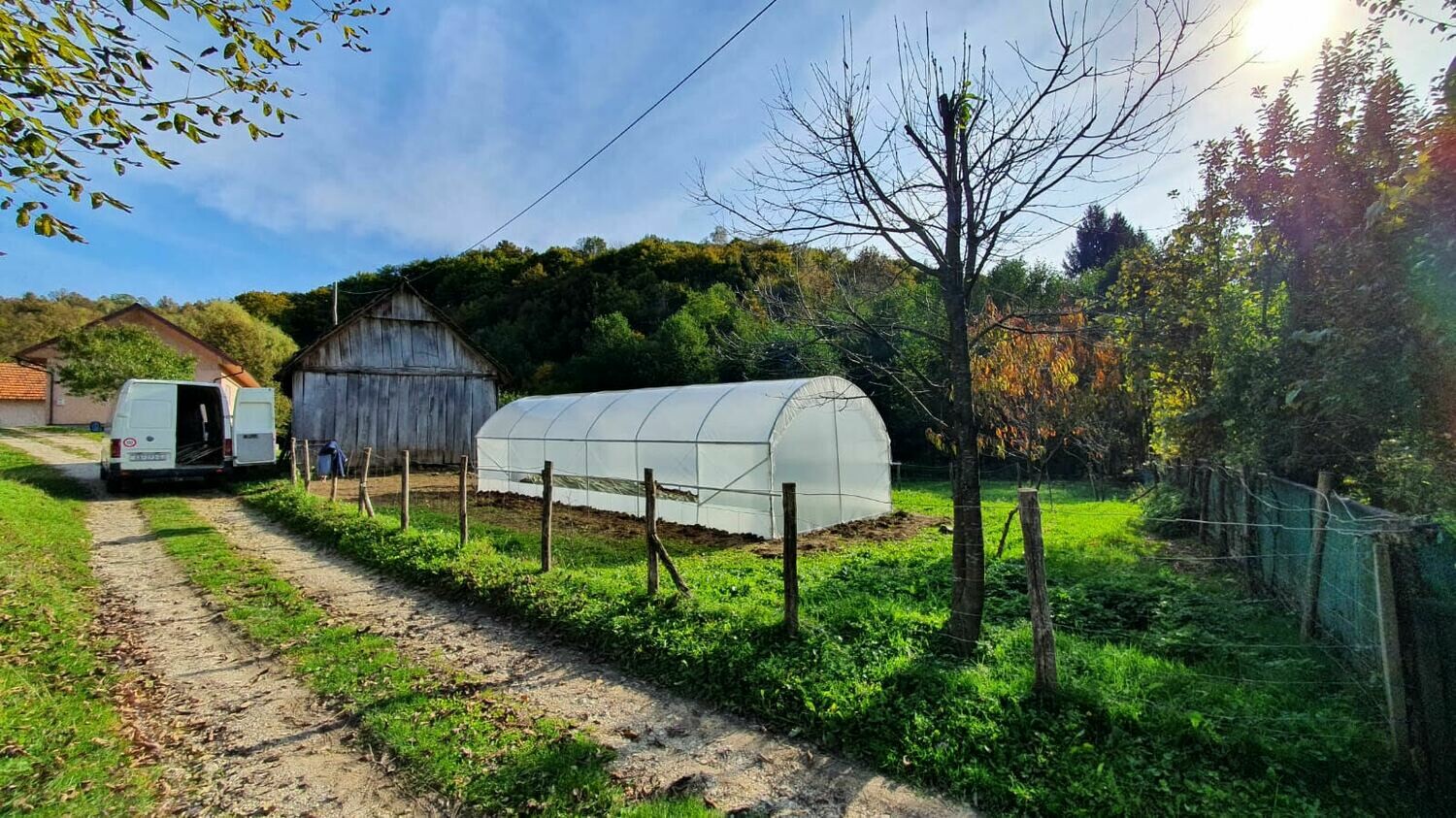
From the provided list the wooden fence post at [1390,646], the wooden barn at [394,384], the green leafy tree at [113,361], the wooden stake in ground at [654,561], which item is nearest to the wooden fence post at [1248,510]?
the wooden fence post at [1390,646]

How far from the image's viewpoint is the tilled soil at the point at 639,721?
339 cm

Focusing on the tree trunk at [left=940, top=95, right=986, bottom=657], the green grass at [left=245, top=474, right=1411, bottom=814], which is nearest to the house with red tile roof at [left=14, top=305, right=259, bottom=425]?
the green grass at [left=245, top=474, right=1411, bottom=814]

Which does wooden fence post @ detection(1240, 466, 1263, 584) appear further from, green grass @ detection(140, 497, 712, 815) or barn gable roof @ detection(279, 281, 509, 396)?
barn gable roof @ detection(279, 281, 509, 396)

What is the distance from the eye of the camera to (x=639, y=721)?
4.24 metres

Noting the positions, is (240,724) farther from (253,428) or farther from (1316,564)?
(253,428)

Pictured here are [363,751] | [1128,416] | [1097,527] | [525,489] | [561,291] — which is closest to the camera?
[363,751]

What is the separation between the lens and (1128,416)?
782 inches

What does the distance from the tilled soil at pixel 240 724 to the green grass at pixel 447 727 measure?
0.16 meters

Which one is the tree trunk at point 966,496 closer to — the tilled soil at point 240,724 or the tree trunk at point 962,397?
the tree trunk at point 962,397

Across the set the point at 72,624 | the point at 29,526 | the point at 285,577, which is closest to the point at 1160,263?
the point at 285,577

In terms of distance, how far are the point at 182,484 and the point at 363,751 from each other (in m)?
16.8

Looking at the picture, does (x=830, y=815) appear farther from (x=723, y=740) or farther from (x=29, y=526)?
(x=29, y=526)

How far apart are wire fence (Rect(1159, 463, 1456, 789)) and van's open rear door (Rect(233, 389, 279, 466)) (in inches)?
723

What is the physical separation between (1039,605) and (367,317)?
21.2 meters
